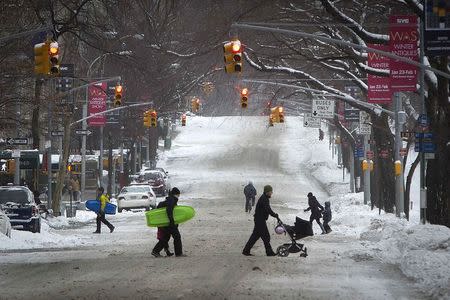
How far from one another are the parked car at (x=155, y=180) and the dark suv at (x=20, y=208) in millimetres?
30559

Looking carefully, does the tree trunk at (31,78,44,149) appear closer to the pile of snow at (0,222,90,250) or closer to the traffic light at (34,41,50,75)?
the pile of snow at (0,222,90,250)

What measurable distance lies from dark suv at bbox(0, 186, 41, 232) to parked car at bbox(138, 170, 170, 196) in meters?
30.6

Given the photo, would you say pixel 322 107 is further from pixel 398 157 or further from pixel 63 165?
pixel 63 165

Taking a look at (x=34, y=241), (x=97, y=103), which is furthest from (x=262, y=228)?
(x=97, y=103)

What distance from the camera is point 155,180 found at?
2613 inches

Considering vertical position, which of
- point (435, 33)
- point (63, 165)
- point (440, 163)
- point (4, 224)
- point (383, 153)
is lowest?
point (4, 224)

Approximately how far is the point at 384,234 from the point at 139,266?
10.4 m

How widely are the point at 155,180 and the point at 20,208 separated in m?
32.5

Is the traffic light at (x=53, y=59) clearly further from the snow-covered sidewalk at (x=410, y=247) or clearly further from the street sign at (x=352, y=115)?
the street sign at (x=352, y=115)

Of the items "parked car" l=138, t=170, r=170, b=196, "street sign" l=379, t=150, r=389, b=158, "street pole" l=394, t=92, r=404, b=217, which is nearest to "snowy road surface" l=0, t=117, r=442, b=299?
"street pole" l=394, t=92, r=404, b=217

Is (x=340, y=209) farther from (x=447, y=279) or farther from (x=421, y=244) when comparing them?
(x=447, y=279)

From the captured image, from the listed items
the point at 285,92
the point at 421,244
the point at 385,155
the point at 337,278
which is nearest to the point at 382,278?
the point at 337,278

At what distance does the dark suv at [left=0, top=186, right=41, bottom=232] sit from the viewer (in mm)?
33875

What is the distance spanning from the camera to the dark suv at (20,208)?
3388 centimetres
